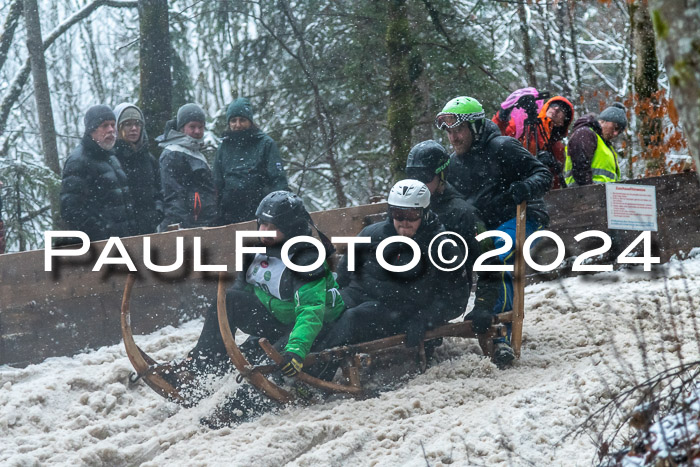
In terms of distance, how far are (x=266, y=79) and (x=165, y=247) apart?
6605 millimetres

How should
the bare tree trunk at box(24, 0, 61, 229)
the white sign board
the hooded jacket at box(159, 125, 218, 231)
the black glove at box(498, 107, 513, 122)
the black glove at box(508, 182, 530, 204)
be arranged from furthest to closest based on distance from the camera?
1. the bare tree trunk at box(24, 0, 61, 229)
2. the white sign board
3. the black glove at box(498, 107, 513, 122)
4. the hooded jacket at box(159, 125, 218, 231)
5. the black glove at box(508, 182, 530, 204)

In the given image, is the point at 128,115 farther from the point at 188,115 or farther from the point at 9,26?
the point at 9,26

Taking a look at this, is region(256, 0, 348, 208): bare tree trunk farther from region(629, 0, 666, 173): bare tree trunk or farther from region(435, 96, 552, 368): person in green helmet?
region(435, 96, 552, 368): person in green helmet

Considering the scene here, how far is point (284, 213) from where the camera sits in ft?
16.6

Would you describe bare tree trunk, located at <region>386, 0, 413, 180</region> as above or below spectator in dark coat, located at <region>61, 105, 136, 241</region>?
above

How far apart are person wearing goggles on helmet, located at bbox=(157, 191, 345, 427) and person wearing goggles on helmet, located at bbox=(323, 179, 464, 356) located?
0.30m

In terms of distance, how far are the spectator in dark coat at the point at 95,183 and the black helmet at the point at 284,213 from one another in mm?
1860

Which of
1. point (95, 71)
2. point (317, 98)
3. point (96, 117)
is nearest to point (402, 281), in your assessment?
point (96, 117)

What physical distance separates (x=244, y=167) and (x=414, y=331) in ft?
Result: 7.89

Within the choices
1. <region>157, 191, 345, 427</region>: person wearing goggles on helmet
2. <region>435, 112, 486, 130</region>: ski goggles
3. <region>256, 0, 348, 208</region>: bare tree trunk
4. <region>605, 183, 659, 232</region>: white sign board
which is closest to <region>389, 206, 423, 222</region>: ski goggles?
<region>157, 191, 345, 427</region>: person wearing goggles on helmet

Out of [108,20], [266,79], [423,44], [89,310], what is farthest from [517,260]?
[108,20]

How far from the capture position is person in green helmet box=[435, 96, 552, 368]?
5.85 meters

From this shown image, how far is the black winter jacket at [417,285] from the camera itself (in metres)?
5.55

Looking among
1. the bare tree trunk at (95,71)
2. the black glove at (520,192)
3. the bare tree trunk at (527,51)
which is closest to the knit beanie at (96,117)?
the black glove at (520,192)
